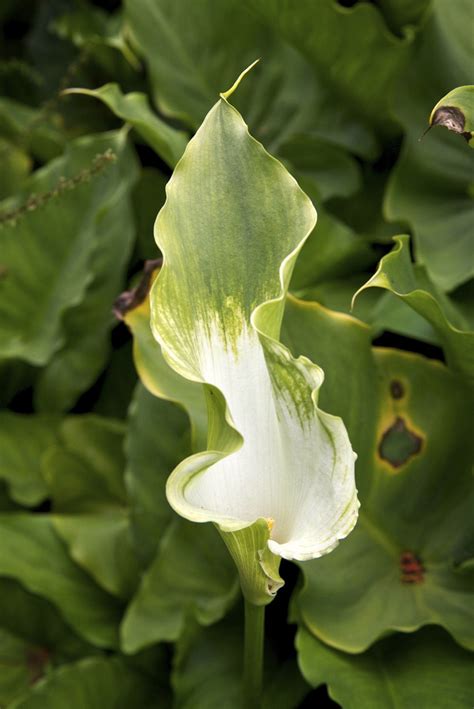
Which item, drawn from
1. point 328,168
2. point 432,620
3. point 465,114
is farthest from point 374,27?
point 432,620

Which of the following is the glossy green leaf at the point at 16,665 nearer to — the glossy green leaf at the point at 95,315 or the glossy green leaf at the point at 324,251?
the glossy green leaf at the point at 95,315

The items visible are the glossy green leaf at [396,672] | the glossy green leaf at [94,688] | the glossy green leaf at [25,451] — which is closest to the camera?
the glossy green leaf at [396,672]

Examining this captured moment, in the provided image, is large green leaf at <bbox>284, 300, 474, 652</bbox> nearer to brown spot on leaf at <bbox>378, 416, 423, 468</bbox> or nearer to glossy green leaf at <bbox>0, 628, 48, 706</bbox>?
brown spot on leaf at <bbox>378, 416, 423, 468</bbox>

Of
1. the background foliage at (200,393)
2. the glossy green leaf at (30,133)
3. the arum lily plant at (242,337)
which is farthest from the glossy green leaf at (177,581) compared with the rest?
the glossy green leaf at (30,133)

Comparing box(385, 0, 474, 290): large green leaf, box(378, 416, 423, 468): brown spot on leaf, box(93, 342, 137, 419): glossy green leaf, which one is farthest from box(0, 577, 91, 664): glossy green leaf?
box(385, 0, 474, 290): large green leaf

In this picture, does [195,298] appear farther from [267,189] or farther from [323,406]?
[323,406]

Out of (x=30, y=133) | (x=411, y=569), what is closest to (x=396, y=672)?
(x=411, y=569)

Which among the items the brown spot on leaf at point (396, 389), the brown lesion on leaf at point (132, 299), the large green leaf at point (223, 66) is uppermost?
the large green leaf at point (223, 66)

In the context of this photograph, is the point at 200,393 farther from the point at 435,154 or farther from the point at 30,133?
the point at 30,133

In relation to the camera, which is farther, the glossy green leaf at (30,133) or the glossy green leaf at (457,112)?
the glossy green leaf at (30,133)
